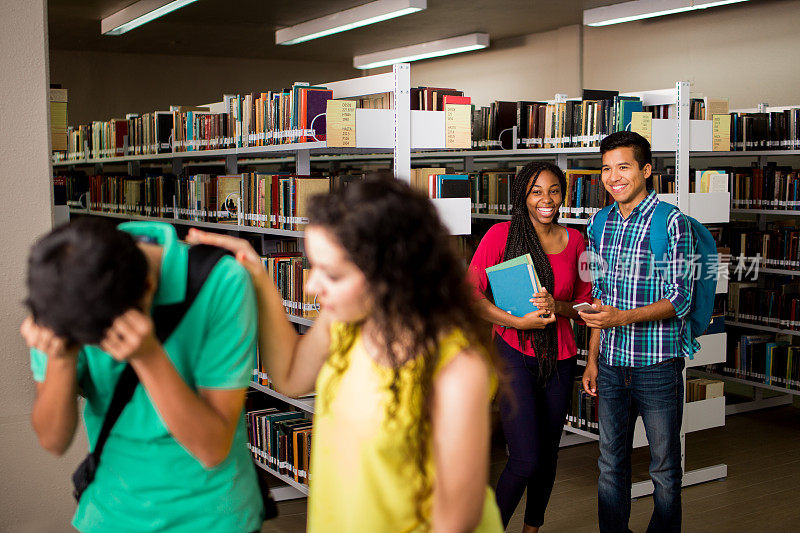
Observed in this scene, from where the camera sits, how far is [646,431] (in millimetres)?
3098

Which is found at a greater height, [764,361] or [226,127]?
[226,127]

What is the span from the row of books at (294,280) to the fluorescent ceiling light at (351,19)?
4907mm

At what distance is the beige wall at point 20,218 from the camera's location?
10.6ft

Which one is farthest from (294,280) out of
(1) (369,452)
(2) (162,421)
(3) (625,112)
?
(1) (369,452)

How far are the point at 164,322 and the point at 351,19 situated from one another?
9251 millimetres

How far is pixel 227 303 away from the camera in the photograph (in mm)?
1368

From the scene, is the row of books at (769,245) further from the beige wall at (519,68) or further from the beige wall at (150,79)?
the beige wall at (150,79)

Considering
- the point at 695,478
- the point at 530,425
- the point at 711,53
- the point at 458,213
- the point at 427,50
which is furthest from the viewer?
the point at 427,50

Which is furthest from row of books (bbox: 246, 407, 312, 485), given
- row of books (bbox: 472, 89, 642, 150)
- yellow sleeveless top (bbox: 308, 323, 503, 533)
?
yellow sleeveless top (bbox: 308, 323, 503, 533)

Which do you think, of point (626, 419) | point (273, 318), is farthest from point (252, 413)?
point (273, 318)

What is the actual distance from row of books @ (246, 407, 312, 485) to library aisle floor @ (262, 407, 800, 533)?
0.22 metres

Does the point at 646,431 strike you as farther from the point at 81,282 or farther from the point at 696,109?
the point at 696,109

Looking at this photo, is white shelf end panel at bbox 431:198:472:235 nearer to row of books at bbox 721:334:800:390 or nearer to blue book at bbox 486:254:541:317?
blue book at bbox 486:254:541:317

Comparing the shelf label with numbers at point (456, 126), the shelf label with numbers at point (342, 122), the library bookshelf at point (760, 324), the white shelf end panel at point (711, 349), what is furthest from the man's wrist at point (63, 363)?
the library bookshelf at point (760, 324)
